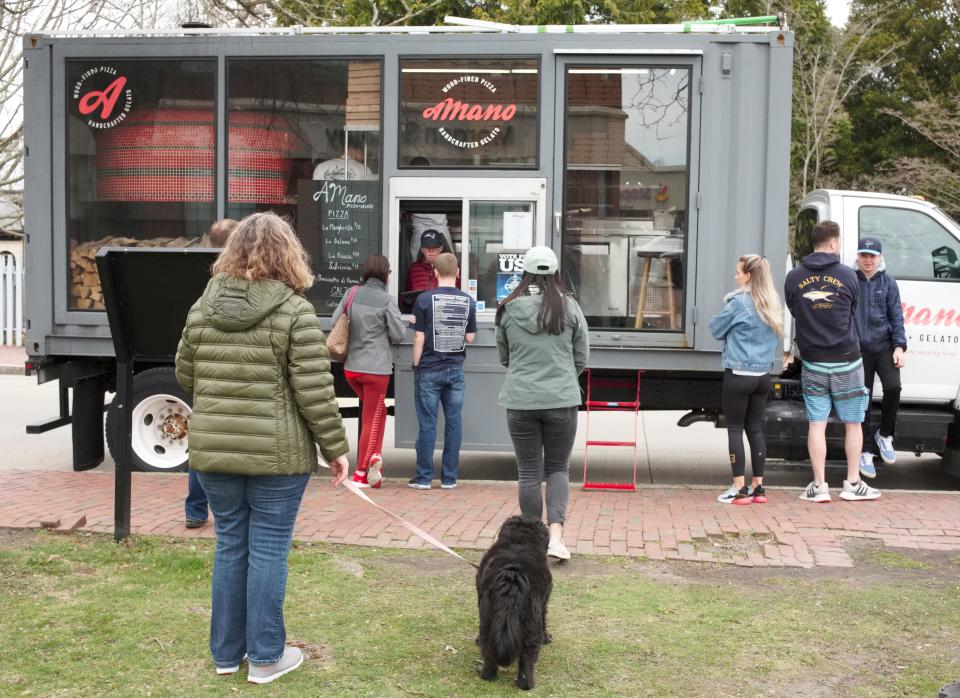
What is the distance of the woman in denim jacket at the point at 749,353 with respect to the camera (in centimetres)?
762

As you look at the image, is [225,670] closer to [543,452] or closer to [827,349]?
Result: [543,452]

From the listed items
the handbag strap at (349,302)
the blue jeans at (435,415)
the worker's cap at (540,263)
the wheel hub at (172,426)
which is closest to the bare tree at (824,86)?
the blue jeans at (435,415)

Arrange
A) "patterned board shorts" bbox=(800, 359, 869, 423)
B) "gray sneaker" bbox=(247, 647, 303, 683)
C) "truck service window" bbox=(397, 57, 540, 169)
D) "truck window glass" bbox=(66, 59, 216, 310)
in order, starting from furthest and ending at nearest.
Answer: "truck window glass" bbox=(66, 59, 216, 310) → "truck service window" bbox=(397, 57, 540, 169) → "patterned board shorts" bbox=(800, 359, 869, 423) → "gray sneaker" bbox=(247, 647, 303, 683)

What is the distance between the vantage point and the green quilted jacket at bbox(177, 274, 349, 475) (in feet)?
13.6

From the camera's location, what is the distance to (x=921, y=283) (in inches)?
337

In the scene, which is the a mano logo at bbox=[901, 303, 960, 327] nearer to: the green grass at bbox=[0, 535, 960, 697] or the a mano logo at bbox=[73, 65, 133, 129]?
the green grass at bbox=[0, 535, 960, 697]

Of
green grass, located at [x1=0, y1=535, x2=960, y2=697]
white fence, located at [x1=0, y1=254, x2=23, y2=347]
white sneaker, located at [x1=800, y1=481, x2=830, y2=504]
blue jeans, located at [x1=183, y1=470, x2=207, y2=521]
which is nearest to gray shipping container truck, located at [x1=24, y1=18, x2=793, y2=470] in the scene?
white sneaker, located at [x1=800, y1=481, x2=830, y2=504]

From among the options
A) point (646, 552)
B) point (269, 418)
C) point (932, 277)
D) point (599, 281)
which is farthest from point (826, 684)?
point (932, 277)

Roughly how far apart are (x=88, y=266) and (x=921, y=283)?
680 centimetres

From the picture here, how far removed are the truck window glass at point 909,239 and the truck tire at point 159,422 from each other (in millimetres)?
5759

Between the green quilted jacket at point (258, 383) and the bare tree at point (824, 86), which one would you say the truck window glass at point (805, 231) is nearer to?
the green quilted jacket at point (258, 383)

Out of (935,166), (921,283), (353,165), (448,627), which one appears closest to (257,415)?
(448,627)

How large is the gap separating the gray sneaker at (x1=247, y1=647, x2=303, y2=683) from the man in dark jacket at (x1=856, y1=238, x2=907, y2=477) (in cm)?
520

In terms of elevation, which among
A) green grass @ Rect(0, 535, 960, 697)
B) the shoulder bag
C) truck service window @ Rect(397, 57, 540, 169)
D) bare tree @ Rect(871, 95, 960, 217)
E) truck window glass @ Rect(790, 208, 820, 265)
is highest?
bare tree @ Rect(871, 95, 960, 217)
